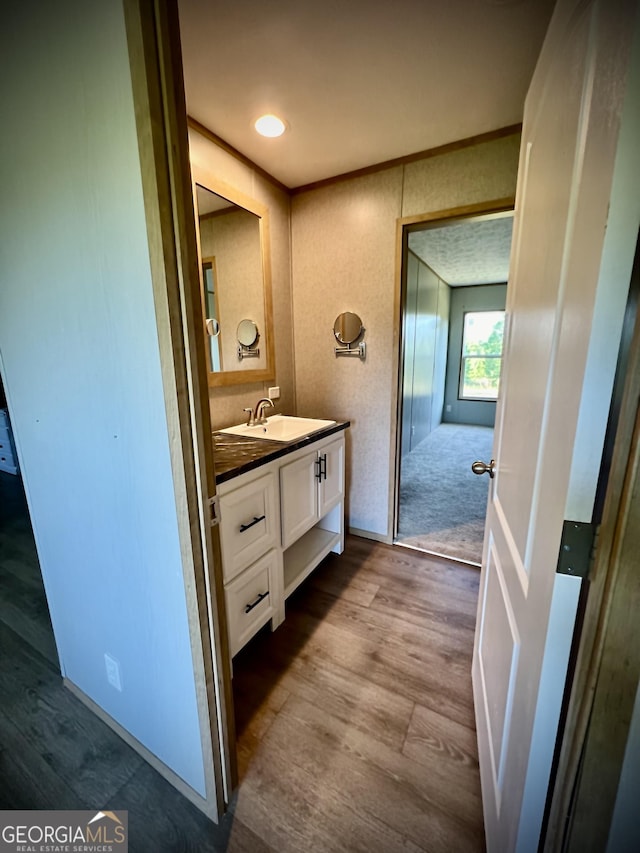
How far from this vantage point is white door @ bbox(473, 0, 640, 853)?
44 centimetres

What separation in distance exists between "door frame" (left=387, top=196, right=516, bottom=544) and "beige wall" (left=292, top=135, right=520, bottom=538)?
0.02 metres

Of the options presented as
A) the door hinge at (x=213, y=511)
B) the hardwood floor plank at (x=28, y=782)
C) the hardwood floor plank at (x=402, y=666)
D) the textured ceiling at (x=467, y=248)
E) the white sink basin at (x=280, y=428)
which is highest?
the textured ceiling at (x=467, y=248)

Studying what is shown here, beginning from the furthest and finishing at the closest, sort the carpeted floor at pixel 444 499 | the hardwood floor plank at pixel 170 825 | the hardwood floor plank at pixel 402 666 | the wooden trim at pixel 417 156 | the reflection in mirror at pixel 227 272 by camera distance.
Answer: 1. the carpeted floor at pixel 444 499
2. the reflection in mirror at pixel 227 272
3. the wooden trim at pixel 417 156
4. the hardwood floor plank at pixel 402 666
5. the hardwood floor plank at pixel 170 825

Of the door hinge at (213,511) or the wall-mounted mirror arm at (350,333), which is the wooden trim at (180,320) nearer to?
the door hinge at (213,511)

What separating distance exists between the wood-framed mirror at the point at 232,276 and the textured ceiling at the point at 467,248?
1.23 meters

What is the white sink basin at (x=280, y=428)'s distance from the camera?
1.91 metres

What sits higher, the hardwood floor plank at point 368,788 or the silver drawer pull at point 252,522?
the silver drawer pull at point 252,522

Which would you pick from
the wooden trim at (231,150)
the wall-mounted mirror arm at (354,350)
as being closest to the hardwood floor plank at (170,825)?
the wall-mounted mirror arm at (354,350)

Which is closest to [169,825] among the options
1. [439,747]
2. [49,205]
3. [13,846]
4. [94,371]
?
[13,846]

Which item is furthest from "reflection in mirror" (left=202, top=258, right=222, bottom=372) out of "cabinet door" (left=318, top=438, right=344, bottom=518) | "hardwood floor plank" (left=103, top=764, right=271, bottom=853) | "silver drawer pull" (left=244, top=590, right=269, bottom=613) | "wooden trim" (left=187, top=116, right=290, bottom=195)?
"hardwood floor plank" (left=103, top=764, right=271, bottom=853)

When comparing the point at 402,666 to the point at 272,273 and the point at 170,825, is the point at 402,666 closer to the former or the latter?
the point at 170,825

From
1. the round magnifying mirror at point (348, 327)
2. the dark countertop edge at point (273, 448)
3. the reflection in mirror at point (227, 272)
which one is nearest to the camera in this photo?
the dark countertop edge at point (273, 448)

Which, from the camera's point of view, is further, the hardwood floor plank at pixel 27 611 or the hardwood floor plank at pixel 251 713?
the hardwood floor plank at pixel 27 611

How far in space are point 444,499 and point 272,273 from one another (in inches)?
98.5
